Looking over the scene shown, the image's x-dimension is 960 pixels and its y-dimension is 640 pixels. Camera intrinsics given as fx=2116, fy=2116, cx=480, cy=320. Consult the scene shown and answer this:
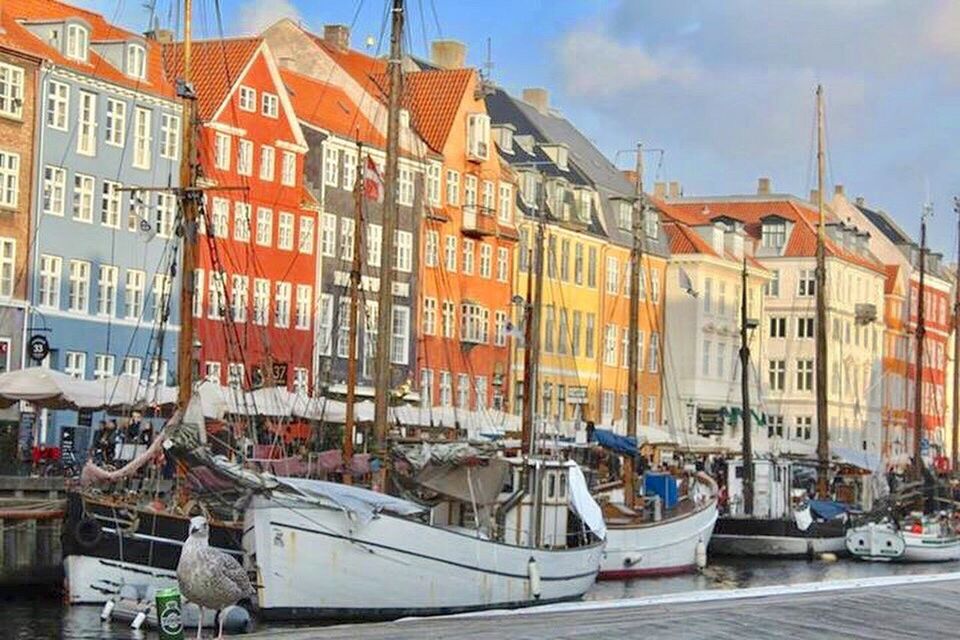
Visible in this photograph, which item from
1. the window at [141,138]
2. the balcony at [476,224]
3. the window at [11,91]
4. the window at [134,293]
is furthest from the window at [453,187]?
the window at [11,91]

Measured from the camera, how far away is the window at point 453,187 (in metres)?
88.9

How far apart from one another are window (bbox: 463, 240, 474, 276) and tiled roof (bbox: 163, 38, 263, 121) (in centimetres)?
1626

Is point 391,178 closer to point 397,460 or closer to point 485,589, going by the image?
point 397,460

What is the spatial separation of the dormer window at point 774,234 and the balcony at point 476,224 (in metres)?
36.8

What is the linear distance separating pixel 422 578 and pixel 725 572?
2447 cm

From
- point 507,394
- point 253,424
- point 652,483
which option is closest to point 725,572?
point 652,483

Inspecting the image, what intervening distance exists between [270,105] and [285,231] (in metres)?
4.71

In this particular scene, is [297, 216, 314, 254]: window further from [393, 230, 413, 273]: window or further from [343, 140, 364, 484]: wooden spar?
[343, 140, 364, 484]: wooden spar

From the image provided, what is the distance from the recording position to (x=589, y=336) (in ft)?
331

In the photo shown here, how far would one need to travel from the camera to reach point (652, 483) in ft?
215

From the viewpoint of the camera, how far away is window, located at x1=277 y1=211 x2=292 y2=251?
7744 cm

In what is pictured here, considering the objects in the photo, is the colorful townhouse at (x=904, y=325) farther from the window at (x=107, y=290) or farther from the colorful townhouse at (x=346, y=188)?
the window at (x=107, y=290)

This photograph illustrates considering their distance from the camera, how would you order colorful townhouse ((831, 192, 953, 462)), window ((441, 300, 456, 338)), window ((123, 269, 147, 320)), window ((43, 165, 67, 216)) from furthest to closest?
colorful townhouse ((831, 192, 953, 462))
window ((441, 300, 456, 338))
window ((123, 269, 147, 320))
window ((43, 165, 67, 216))

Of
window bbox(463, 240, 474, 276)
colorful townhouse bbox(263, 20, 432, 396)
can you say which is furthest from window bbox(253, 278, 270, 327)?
window bbox(463, 240, 474, 276)
